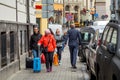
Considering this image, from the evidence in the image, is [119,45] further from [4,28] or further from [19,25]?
[19,25]

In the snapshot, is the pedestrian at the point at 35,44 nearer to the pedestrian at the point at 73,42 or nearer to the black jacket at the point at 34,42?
the black jacket at the point at 34,42

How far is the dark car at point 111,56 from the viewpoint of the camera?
28.3ft

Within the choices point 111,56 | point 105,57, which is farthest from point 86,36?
point 111,56

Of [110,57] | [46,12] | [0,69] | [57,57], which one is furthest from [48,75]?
[46,12]

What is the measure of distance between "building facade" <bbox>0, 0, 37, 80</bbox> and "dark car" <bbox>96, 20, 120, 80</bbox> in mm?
4297

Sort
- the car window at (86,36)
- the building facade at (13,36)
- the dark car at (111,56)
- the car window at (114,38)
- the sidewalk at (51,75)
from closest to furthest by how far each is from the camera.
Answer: the dark car at (111,56) → the car window at (114,38) → the building facade at (13,36) → the sidewalk at (51,75) → the car window at (86,36)

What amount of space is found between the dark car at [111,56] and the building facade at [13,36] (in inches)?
169

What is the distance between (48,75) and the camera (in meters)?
16.6

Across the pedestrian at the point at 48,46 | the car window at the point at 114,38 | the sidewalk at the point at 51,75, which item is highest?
the car window at the point at 114,38

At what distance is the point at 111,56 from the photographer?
923cm

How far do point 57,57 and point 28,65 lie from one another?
2856 millimetres

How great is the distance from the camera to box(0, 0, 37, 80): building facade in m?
14.7

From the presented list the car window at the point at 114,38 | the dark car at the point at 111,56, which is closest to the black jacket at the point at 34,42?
the dark car at the point at 111,56

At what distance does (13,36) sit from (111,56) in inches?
333
